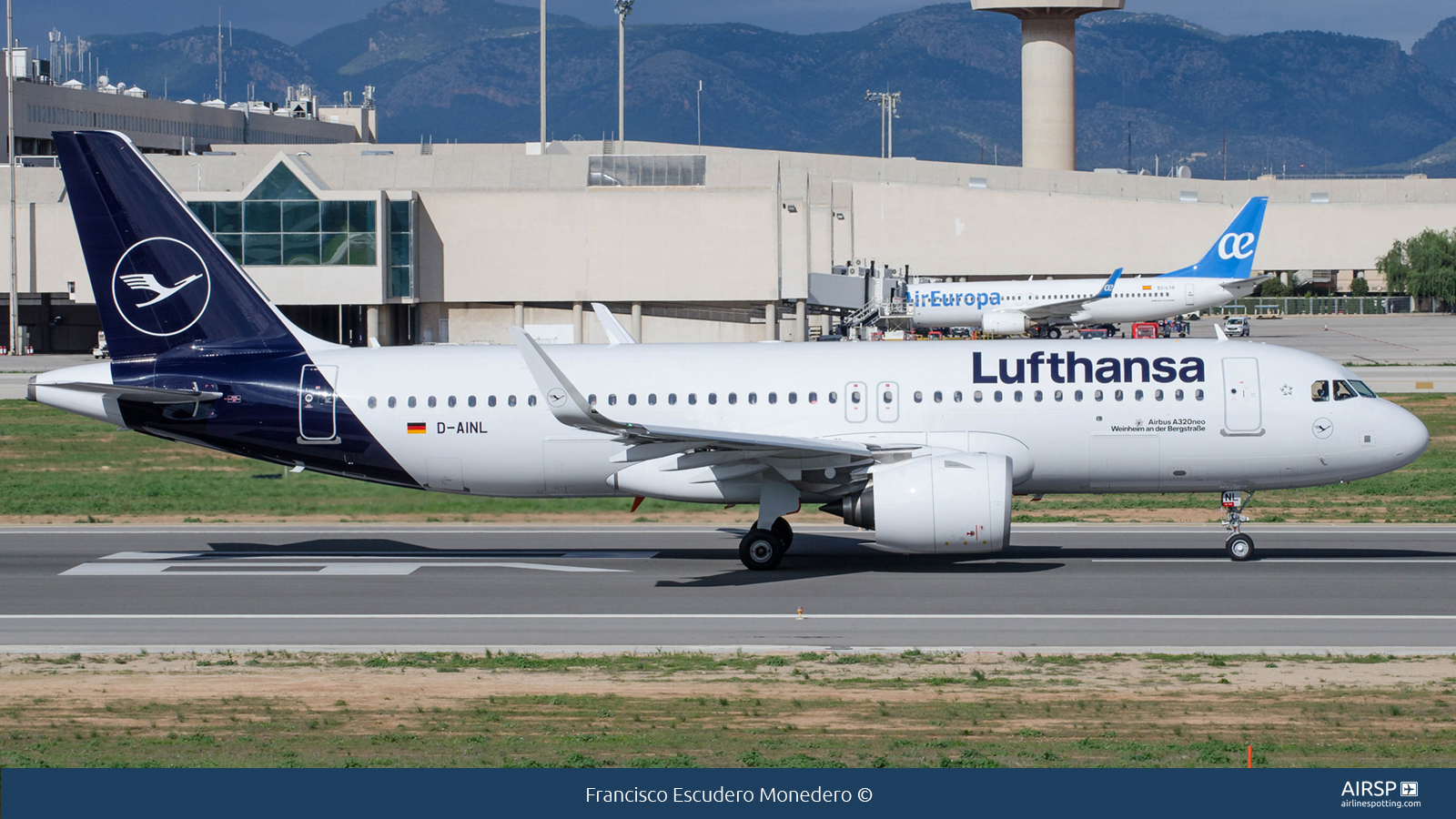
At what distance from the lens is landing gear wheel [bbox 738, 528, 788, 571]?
2553cm

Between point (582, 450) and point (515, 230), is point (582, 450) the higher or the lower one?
the lower one

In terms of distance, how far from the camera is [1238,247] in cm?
10012

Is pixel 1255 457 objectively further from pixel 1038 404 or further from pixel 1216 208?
pixel 1216 208

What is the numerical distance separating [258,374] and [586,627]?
955cm

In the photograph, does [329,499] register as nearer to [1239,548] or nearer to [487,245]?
[1239,548]

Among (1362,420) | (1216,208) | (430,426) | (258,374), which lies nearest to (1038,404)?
(1362,420)

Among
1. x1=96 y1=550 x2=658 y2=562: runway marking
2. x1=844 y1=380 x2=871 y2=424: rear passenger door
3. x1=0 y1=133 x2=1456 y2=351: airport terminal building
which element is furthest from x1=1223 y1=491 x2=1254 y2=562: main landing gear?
x1=0 y1=133 x2=1456 y2=351: airport terminal building

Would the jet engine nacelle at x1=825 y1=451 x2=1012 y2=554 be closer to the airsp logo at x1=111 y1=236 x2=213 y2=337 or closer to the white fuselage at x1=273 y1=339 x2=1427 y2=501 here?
the white fuselage at x1=273 y1=339 x2=1427 y2=501

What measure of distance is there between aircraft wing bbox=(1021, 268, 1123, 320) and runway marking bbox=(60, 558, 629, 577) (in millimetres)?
76133

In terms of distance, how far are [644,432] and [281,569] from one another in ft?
25.7

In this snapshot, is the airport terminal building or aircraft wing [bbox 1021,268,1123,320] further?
aircraft wing [bbox 1021,268,1123,320]

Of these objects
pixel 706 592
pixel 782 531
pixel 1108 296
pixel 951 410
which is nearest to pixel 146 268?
pixel 706 592

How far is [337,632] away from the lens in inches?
822

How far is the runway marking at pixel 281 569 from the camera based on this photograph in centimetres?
2577
